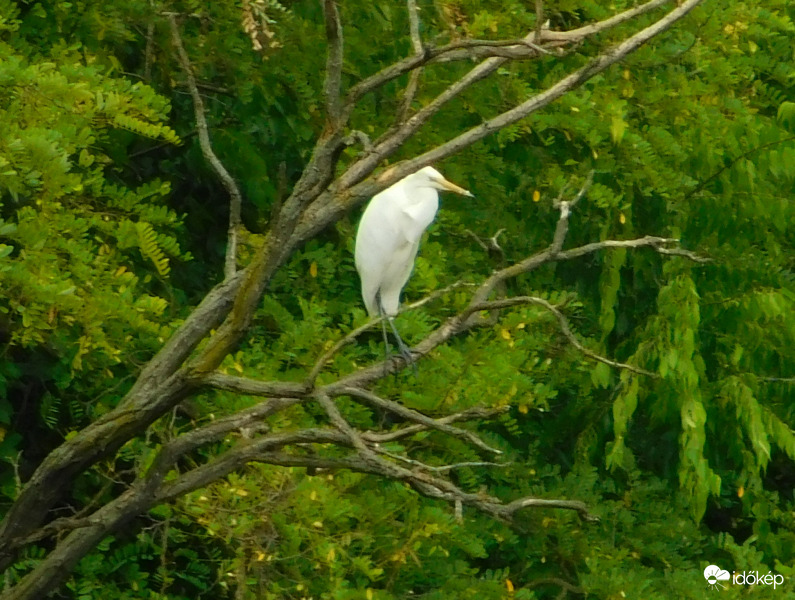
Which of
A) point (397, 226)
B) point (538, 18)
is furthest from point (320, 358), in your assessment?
point (397, 226)

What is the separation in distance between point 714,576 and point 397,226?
2.01 m

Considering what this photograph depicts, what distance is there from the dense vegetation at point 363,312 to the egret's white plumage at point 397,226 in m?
0.17

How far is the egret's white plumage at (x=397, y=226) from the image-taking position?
3.84 m

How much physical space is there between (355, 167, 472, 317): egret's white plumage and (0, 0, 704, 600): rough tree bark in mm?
754

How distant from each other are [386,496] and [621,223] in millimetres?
1566

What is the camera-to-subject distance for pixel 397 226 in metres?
3.87

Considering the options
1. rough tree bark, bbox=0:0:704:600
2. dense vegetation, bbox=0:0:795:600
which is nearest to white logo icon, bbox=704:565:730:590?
dense vegetation, bbox=0:0:795:600

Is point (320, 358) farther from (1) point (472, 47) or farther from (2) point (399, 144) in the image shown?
(1) point (472, 47)

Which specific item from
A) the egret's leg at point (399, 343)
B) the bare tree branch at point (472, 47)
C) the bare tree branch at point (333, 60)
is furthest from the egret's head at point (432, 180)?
the bare tree branch at point (333, 60)

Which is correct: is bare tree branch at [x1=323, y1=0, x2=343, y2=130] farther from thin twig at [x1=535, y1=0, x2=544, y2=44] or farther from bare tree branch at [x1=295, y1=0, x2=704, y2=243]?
thin twig at [x1=535, y1=0, x2=544, y2=44]

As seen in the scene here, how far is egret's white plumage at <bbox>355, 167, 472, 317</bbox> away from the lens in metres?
3.84

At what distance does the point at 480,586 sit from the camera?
14.9ft

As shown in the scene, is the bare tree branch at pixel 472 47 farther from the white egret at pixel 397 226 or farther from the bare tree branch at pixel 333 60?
the white egret at pixel 397 226

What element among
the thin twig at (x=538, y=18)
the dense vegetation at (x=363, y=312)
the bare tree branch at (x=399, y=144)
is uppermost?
the thin twig at (x=538, y=18)
